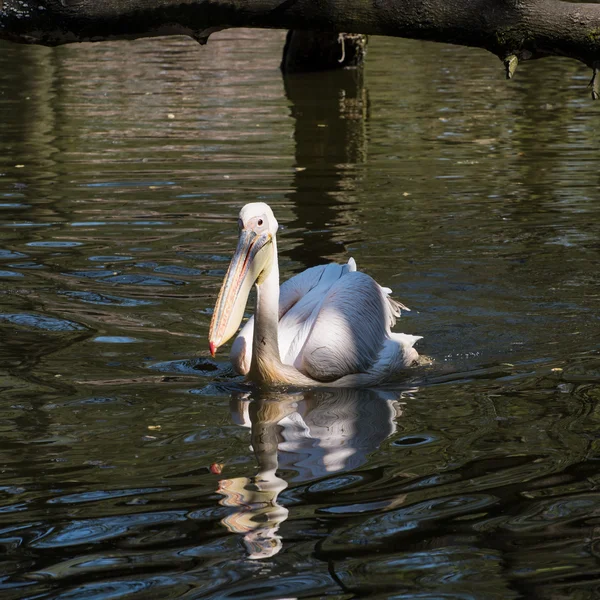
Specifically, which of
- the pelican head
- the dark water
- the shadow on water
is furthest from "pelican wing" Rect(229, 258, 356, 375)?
the shadow on water

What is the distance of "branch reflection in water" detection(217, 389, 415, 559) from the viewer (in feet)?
13.9

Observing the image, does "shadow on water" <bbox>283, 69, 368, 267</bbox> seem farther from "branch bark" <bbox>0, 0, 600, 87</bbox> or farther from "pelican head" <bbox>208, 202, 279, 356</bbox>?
"branch bark" <bbox>0, 0, 600, 87</bbox>

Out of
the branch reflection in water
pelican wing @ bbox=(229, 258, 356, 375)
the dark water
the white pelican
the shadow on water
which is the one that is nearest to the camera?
the dark water

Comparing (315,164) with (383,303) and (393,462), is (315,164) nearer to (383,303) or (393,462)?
(383,303)

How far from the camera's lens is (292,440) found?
17.1 ft

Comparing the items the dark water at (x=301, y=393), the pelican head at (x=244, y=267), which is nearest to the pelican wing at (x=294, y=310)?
the dark water at (x=301, y=393)

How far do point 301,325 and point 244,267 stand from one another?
91cm

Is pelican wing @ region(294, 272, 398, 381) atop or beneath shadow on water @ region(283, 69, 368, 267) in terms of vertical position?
beneath

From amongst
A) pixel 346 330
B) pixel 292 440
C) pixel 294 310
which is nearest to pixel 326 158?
pixel 294 310

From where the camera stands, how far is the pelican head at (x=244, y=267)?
542cm

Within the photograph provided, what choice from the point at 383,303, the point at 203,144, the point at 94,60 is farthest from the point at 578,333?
the point at 94,60

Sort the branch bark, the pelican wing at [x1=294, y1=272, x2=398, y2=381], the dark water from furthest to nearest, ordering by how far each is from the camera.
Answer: the pelican wing at [x1=294, y1=272, x2=398, y2=381] < the branch bark < the dark water

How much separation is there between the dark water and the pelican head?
1.48ft

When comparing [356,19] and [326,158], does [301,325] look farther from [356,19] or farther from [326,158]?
[326,158]
